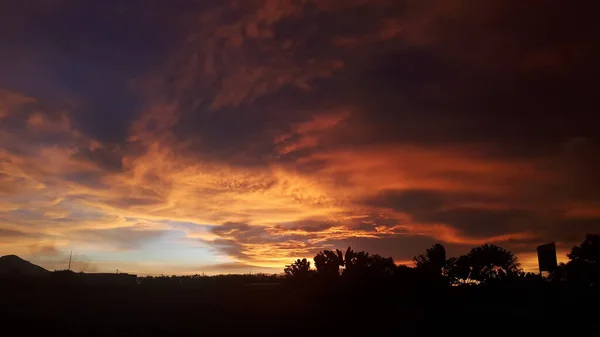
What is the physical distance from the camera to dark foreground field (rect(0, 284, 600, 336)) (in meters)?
32.4

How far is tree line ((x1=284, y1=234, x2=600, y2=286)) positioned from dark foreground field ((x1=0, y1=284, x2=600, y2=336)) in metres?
1.84

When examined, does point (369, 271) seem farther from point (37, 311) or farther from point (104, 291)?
point (37, 311)

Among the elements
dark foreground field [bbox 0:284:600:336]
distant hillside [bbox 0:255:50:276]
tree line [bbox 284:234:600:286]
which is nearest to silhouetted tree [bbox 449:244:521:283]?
tree line [bbox 284:234:600:286]

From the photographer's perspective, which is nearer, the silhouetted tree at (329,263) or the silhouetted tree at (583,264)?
the silhouetted tree at (329,263)

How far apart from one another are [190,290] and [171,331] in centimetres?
1290

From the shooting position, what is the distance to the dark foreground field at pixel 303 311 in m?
32.4

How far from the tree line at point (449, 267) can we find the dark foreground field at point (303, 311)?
72.3 inches

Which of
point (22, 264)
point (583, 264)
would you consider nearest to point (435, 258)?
point (583, 264)

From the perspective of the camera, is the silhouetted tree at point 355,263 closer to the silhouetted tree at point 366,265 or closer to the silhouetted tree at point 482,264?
the silhouetted tree at point 366,265

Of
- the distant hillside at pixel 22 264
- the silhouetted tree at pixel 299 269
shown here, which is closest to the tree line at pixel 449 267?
the silhouetted tree at pixel 299 269

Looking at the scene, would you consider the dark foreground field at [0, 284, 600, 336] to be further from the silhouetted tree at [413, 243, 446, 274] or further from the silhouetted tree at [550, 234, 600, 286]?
the silhouetted tree at [550, 234, 600, 286]

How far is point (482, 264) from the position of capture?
58656mm

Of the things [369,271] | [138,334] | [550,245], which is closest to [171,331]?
[138,334]

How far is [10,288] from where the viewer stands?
3809cm
